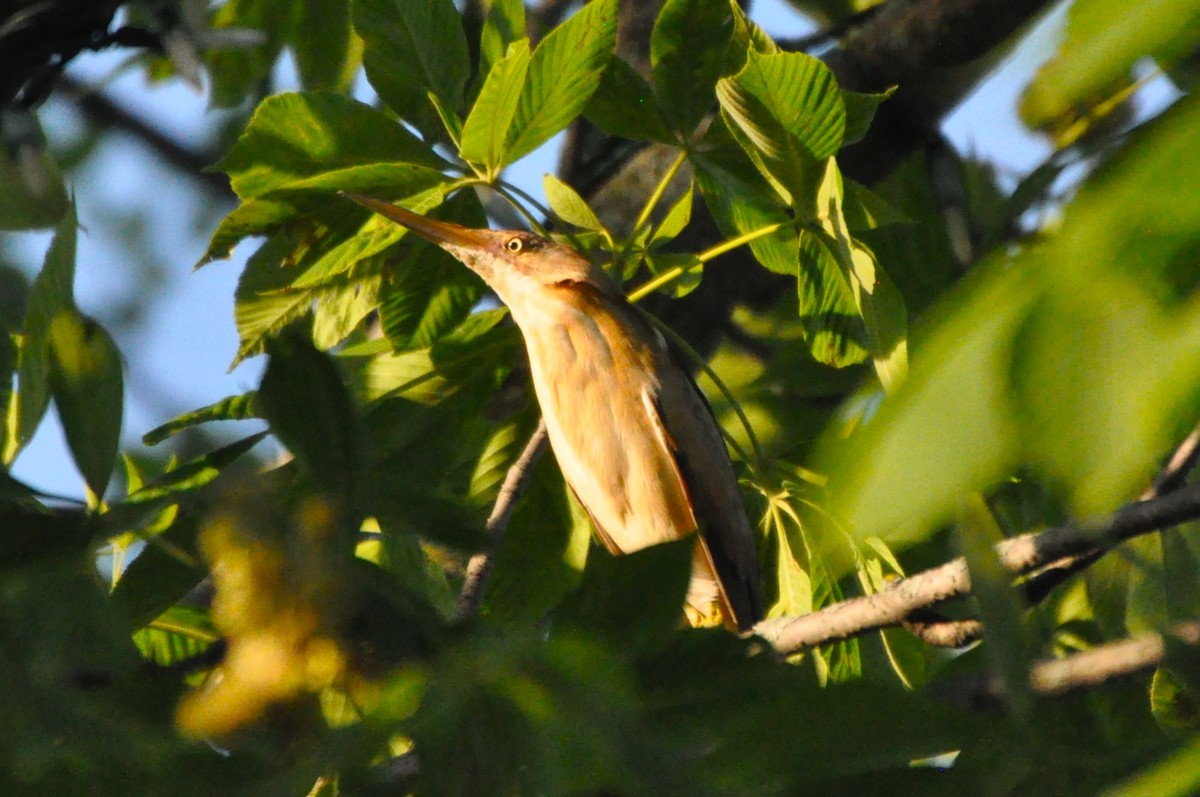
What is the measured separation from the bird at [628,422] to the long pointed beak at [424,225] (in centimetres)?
21

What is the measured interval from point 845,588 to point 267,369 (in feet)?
5.87

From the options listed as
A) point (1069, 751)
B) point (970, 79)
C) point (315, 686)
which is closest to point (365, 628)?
point (315, 686)

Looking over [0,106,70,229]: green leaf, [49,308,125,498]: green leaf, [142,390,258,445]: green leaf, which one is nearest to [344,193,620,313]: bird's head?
[142,390,258,445]: green leaf

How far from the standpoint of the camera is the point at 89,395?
4.13 feet

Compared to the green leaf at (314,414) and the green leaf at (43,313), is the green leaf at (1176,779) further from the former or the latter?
the green leaf at (43,313)

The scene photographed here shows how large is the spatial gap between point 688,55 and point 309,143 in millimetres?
676

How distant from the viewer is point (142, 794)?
3.05 ft

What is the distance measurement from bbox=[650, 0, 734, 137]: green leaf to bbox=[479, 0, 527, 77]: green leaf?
0.24 m

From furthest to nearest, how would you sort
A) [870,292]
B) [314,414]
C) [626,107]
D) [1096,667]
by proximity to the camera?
[626,107] < [870,292] < [1096,667] < [314,414]

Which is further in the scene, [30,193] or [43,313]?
[30,193]

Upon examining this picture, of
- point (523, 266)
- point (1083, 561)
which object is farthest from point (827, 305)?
point (523, 266)

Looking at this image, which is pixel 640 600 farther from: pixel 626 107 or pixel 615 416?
pixel 615 416

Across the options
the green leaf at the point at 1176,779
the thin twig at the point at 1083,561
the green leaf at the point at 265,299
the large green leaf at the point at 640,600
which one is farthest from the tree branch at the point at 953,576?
the green leaf at the point at 265,299

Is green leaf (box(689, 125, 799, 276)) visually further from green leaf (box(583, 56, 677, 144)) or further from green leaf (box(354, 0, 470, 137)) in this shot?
green leaf (box(354, 0, 470, 137))
